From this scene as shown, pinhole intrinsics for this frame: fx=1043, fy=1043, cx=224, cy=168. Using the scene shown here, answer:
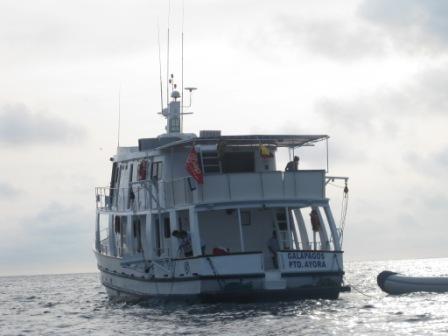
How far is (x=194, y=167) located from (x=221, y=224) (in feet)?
10.8

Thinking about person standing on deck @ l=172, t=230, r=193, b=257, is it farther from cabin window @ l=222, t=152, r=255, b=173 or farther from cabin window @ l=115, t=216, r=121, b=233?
cabin window @ l=115, t=216, r=121, b=233

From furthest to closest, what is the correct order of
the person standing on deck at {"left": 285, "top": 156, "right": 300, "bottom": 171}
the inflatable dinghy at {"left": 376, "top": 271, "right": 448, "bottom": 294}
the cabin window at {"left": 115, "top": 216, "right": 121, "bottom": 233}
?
1. the cabin window at {"left": 115, "top": 216, "right": 121, "bottom": 233}
2. the inflatable dinghy at {"left": 376, "top": 271, "right": 448, "bottom": 294}
3. the person standing on deck at {"left": 285, "top": 156, "right": 300, "bottom": 171}

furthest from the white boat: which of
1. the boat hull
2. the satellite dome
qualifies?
the satellite dome

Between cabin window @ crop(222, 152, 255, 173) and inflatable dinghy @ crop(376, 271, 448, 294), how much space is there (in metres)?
7.22

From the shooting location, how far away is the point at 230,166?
36.4m

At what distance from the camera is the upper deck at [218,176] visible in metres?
33.8

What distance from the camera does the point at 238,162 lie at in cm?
3656

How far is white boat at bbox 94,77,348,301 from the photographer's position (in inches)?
Answer: 1277

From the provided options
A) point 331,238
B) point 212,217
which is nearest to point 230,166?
point 212,217

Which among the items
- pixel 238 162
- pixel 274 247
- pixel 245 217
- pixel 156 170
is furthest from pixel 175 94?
pixel 274 247

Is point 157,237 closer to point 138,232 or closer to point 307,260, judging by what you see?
point 138,232

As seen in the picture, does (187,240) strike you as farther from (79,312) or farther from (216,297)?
(79,312)

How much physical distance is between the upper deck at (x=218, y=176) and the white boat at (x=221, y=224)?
0.11 ft

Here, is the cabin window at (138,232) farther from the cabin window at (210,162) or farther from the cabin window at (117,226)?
the cabin window at (210,162)
